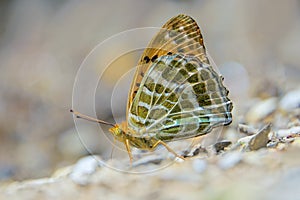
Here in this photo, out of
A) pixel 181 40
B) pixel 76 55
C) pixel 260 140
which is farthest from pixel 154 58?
pixel 76 55

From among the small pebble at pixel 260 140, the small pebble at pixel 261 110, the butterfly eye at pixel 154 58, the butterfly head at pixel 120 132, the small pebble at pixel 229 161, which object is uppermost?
the butterfly eye at pixel 154 58

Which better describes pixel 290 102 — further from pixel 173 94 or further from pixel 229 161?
pixel 229 161

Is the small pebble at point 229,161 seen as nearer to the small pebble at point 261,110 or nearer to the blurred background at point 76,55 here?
the small pebble at point 261,110

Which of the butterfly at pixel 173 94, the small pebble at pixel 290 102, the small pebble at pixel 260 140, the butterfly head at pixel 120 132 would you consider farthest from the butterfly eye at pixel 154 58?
the small pebble at pixel 290 102

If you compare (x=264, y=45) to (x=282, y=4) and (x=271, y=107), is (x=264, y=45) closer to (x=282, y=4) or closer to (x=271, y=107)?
(x=282, y=4)

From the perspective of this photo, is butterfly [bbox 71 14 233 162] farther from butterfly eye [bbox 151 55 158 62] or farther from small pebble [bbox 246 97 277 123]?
small pebble [bbox 246 97 277 123]

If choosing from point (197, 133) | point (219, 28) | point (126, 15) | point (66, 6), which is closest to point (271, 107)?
point (197, 133)

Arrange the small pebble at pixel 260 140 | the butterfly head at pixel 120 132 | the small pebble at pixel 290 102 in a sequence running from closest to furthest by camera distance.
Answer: the small pebble at pixel 260 140, the butterfly head at pixel 120 132, the small pebble at pixel 290 102
